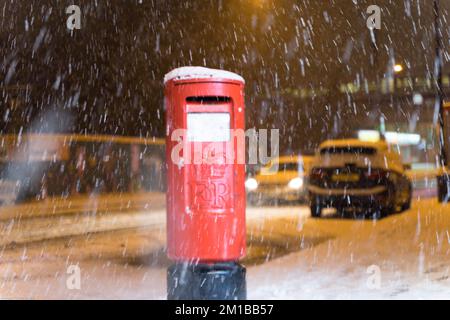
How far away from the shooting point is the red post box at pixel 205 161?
5.80 metres

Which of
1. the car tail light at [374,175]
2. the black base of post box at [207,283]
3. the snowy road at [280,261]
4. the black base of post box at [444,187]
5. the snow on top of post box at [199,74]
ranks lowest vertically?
the snowy road at [280,261]

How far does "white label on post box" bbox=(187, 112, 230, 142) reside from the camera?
18.9 feet

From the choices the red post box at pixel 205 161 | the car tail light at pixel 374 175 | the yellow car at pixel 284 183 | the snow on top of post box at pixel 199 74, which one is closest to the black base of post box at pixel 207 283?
the red post box at pixel 205 161

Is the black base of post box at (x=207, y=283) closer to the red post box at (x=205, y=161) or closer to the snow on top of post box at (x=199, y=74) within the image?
the red post box at (x=205, y=161)

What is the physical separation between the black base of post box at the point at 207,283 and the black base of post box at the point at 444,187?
13.6 metres

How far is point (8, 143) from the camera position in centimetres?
2141

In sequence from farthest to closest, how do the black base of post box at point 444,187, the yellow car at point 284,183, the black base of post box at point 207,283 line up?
the black base of post box at point 444,187
the yellow car at point 284,183
the black base of post box at point 207,283

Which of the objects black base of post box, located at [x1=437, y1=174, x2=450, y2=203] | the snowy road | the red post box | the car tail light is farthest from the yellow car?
the red post box

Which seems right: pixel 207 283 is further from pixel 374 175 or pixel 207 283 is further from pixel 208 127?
pixel 374 175

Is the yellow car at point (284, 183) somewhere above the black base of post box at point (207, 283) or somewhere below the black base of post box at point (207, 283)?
above

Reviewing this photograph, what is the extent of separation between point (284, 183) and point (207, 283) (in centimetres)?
1172

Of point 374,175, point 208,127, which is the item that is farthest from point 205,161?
point 374,175
